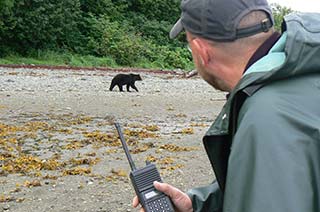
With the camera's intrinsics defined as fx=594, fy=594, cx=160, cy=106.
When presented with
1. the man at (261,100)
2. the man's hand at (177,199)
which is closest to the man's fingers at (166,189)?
the man's hand at (177,199)

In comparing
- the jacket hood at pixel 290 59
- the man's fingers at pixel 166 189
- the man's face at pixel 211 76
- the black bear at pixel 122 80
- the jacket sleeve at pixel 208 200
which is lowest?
the black bear at pixel 122 80

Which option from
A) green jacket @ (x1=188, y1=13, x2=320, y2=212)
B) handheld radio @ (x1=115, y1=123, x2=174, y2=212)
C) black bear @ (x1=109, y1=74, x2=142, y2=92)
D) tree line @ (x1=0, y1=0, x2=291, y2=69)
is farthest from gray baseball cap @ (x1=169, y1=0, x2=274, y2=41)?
tree line @ (x1=0, y1=0, x2=291, y2=69)

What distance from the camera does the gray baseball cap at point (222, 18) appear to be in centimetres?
A: 146

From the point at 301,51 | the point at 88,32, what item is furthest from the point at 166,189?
the point at 88,32

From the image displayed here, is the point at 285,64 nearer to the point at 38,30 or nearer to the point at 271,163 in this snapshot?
the point at 271,163

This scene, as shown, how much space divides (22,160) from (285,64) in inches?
214

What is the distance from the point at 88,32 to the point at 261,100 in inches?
1376

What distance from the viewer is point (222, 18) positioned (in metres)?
1.47

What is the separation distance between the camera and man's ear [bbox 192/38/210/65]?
1.50 meters

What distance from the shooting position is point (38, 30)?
3122cm

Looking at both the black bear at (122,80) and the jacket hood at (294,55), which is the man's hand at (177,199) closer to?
the jacket hood at (294,55)

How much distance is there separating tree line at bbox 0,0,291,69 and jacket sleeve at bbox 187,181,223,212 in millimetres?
26836

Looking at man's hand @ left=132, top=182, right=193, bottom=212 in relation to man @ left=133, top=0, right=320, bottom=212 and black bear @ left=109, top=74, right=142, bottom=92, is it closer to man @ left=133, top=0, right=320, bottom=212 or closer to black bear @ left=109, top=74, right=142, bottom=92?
man @ left=133, top=0, right=320, bottom=212

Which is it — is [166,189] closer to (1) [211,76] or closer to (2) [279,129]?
(1) [211,76]
